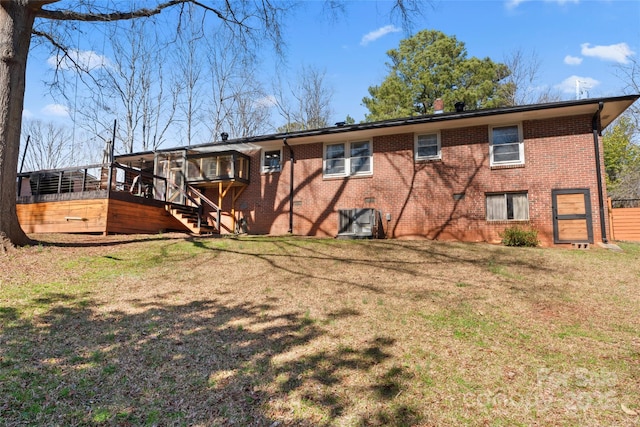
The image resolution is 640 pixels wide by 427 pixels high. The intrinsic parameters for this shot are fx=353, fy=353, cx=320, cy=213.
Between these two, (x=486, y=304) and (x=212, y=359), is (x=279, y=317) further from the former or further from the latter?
(x=486, y=304)

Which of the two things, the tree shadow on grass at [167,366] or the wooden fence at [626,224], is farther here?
the wooden fence at [626,224]

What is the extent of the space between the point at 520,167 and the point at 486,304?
26.2 ft

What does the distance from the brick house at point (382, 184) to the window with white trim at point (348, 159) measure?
0.04 m

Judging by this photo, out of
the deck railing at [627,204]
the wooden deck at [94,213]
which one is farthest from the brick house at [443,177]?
the deck railing at [627,204]

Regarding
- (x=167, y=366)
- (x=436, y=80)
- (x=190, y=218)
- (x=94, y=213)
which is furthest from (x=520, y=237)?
(x=436, y=80)

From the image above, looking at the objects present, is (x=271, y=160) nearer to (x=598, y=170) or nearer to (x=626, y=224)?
(x=598, y=170)

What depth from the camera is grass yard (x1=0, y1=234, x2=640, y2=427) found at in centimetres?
310

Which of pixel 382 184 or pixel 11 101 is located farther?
pixel 382 184

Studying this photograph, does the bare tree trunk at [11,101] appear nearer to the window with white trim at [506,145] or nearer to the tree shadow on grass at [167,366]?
the tree shadow on grass at [167,366]

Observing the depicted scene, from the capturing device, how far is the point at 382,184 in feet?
44.0

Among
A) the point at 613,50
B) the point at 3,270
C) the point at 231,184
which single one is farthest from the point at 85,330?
the point at 613,50

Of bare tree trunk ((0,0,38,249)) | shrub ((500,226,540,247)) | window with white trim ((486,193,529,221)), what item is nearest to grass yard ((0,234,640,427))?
bare tree trunk ((0,0,38,249))

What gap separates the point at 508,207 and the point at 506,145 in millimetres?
2122

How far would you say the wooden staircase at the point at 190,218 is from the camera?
14062mm
